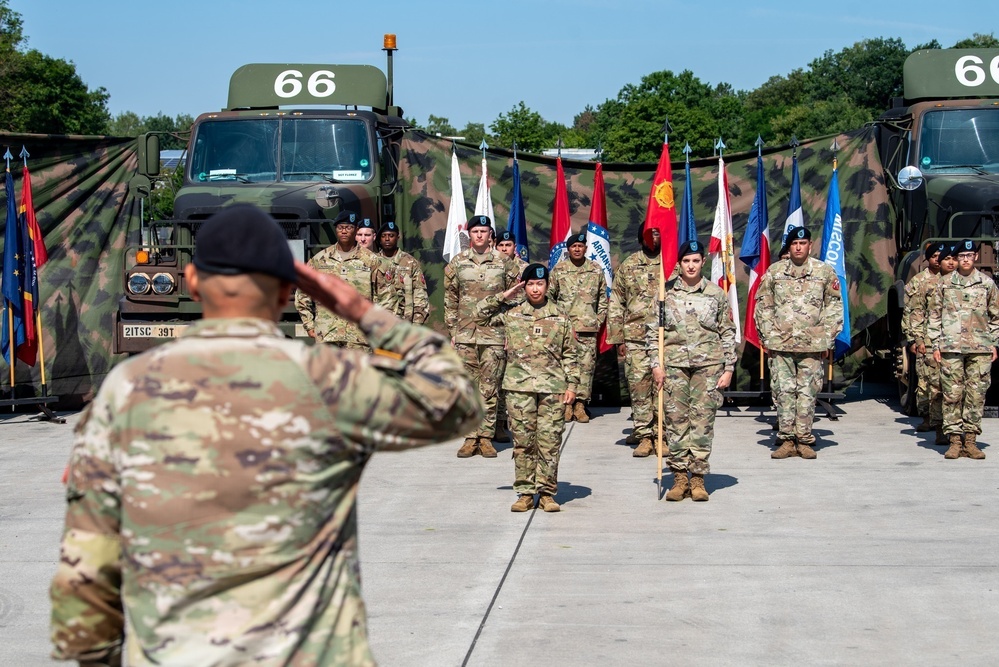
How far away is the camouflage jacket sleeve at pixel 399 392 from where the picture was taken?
2.40 m

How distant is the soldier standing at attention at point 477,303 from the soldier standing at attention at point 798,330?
2221 mm

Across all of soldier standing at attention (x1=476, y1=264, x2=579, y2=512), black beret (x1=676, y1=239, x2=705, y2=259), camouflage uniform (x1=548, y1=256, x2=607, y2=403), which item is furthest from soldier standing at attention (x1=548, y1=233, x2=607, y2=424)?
soldier standing at attention (x1=476, y1=264, x2=579, y2=512)

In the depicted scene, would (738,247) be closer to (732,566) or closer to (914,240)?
(914,240)

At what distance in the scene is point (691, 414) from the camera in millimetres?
8703

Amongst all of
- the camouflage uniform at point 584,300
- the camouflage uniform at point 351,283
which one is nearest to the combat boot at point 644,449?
the camouflage uniform at point 584,300

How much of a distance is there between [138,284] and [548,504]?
17.0 ft

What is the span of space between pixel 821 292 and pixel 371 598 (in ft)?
17.9

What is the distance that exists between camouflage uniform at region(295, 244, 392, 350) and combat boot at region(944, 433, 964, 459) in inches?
187

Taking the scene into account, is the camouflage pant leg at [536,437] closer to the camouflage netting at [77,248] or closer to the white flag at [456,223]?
the white flag at [456,223]

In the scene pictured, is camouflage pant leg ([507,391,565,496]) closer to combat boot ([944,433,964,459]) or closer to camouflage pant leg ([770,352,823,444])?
camouflage pant leg ([770,352,823,444])

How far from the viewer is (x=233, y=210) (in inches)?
98.4

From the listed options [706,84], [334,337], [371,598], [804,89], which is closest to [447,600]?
[371,598]

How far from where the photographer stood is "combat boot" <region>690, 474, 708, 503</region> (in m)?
8.56

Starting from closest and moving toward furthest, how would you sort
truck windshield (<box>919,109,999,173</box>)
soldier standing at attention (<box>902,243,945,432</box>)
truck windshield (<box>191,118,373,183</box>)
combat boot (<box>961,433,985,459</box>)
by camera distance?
combat boot (<box>961,433,985,459</box>) < soldier standing at attention (<box>902,243,945,432</box>) < truck windshield (<box>191,118,373,183</box>) < truck windshield (<box>919,109,999,173</box>)
